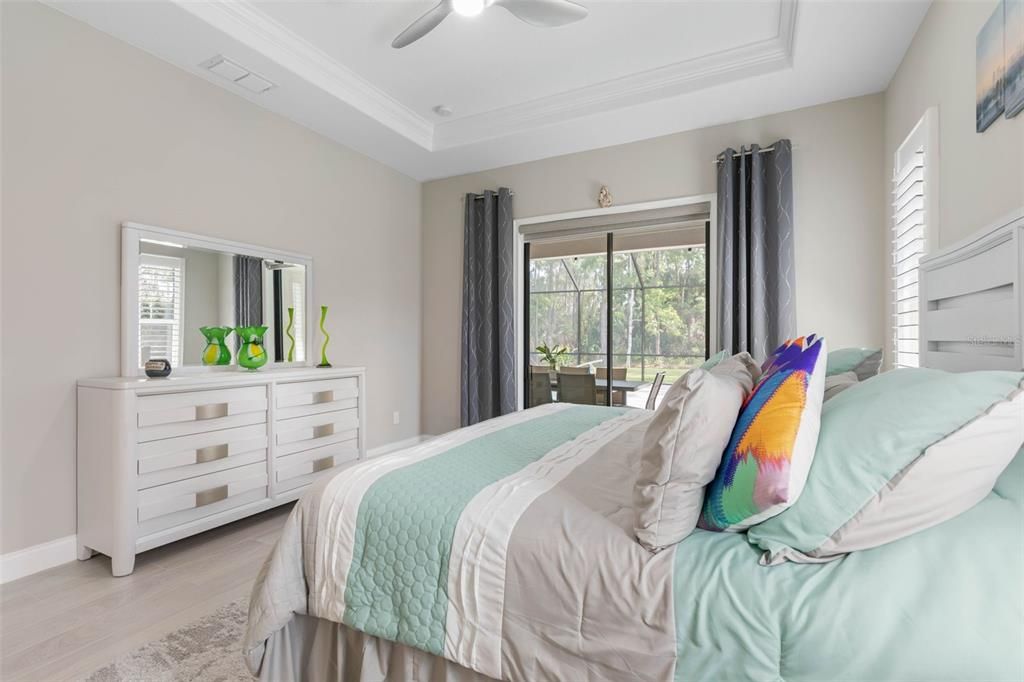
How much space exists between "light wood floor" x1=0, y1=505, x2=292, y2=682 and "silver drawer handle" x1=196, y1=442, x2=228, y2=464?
46 centimetres

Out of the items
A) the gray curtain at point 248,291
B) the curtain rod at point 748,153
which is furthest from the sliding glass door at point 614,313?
the gray curtain at point 248,291

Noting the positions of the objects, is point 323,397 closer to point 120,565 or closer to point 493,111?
point 120,565

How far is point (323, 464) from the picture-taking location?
3.23 m

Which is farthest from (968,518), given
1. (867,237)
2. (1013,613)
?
(867,237)

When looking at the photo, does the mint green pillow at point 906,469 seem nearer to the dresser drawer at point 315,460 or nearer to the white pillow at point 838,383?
the white pillow at point 838,383

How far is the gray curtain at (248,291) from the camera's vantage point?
318 cm

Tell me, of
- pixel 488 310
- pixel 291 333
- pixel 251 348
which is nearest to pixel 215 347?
pixel 251 348

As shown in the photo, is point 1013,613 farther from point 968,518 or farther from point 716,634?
point 716,634

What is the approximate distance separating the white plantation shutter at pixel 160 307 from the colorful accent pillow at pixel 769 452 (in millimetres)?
2903

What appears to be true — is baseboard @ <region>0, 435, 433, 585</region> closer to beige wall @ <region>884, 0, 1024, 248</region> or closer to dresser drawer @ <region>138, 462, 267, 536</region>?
dresser drawer @ <region>138, 462, 267, 536</region>

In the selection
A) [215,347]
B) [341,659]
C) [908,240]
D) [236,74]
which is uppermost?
[236,74]

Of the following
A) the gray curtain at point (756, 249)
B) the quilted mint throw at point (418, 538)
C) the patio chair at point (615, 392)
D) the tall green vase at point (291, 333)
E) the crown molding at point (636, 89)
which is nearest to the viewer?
the quilted mint throw at point (418, 538)

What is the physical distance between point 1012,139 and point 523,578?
6.52 feet

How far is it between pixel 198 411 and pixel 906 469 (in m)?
2.80
